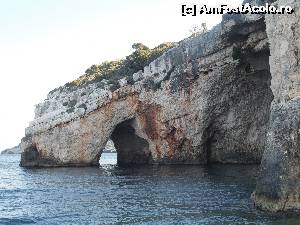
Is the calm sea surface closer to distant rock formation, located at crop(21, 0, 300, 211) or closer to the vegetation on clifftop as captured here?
distant rock formation, located at crop(21, 0, 300, 211)

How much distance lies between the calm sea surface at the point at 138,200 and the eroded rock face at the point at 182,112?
27.8ft

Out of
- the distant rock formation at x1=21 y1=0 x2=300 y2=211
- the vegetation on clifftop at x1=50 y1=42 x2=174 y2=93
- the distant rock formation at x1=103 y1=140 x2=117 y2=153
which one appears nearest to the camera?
the distant rock formation at x1=21 y1=0 x2=300 y2=211

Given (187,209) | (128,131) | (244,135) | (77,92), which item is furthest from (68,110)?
(187,209)

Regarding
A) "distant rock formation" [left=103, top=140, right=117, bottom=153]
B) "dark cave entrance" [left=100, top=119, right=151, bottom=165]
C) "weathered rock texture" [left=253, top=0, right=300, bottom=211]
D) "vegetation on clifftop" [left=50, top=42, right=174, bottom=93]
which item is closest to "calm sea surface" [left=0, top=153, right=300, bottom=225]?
"weathered rock texture" [left=253, top=0, right=300, bottom=211]

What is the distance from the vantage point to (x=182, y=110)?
4506cm

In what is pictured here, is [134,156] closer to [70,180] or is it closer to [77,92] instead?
[77,92]

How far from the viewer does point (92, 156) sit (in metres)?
49.8

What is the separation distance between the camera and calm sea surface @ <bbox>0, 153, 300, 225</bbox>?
19.7 meters

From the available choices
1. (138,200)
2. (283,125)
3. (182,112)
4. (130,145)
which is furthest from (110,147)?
(283,125)

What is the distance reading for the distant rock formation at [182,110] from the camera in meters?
39.8

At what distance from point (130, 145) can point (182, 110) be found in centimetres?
1254

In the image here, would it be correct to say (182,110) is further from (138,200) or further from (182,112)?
(138,200)

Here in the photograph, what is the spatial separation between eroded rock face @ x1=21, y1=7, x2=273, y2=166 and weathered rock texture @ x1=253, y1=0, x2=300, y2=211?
15048 millimetres

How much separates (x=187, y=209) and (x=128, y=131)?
33.8 metres
